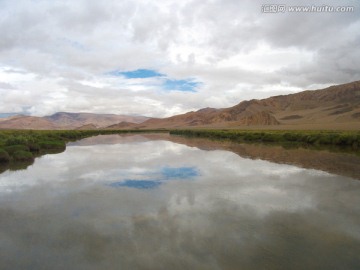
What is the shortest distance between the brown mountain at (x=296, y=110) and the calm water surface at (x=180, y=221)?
79.3 m

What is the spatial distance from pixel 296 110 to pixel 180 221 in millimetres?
123859

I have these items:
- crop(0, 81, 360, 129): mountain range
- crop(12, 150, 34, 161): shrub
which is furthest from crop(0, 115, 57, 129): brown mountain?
crop(12, 150, 34, 161): shrub

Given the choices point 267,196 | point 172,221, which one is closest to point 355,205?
point 267,196

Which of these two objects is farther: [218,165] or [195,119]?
[195,119]

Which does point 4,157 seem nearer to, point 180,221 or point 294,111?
point 180,221

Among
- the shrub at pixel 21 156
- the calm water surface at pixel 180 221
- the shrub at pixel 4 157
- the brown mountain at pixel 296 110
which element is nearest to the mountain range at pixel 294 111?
the brown mountain at pixel 296 110

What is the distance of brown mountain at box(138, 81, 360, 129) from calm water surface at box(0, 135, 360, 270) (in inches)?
3124

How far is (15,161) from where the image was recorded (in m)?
18.7

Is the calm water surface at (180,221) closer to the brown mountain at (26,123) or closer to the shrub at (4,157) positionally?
the shrub at (4,157)

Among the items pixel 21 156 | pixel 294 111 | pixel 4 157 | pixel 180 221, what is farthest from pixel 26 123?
pixel 180 221

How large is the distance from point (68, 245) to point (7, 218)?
2751 millimetres

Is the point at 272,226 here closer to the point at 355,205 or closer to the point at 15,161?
the point at 355,205

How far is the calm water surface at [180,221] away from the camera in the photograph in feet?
19.4

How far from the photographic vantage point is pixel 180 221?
7910mm
